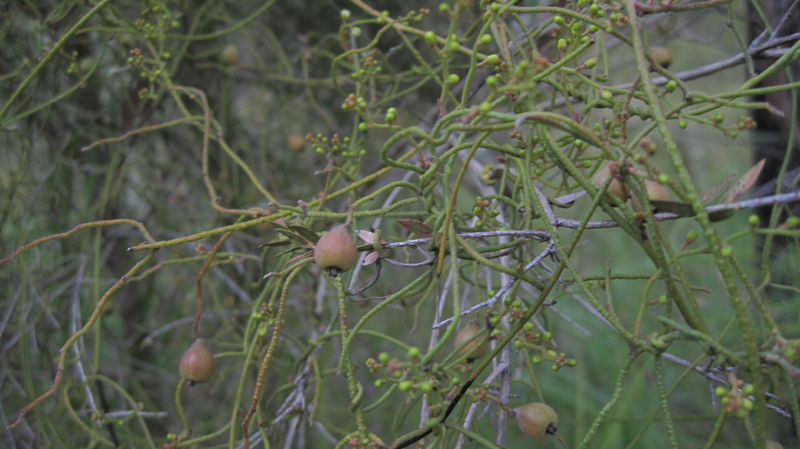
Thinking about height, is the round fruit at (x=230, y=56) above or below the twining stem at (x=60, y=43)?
below

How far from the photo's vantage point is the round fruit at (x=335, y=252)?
0.69m

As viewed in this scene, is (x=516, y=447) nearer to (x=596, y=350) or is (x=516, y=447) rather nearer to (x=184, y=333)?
(x=596, y=350)

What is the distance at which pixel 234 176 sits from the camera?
1514 millimetres

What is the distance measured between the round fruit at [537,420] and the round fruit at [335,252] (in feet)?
1.14

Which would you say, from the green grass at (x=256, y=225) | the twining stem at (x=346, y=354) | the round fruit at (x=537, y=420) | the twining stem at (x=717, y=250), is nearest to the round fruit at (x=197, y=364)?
the green grass at (x=256, y=225)

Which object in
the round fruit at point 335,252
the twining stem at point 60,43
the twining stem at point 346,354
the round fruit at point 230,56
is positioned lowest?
the twining stem at point 346,354

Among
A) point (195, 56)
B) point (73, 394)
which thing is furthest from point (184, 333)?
point (195, 56)

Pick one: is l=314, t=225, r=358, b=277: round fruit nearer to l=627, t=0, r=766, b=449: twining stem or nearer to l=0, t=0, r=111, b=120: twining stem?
l=627, t=0, r=766, b=449: twining stem

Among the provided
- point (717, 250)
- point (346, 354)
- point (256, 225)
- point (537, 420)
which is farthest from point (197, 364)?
point (717, 250)

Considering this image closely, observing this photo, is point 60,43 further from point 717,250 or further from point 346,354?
point 717,250

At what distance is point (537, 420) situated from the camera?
2.80 feet

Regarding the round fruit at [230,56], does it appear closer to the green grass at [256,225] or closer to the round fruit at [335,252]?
the green grass at [256,225]

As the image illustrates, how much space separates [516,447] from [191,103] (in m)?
1.21

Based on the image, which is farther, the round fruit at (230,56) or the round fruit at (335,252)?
the round fruit at (230,56)
